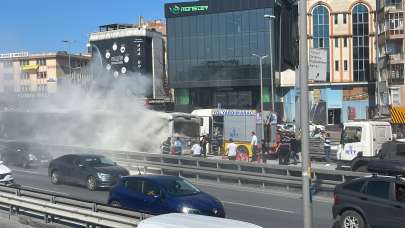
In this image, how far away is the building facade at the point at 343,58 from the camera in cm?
9012

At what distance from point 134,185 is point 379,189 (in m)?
5.94

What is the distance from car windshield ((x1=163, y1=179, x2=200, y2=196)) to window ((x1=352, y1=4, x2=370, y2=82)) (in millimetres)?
79796

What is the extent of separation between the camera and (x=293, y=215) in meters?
16.8

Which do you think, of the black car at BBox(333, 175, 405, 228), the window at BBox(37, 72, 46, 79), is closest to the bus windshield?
the black car at BBox(333, 175, 405, 228)

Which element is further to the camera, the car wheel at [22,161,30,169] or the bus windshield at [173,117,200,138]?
the bus windshield at [173,117,200,138]

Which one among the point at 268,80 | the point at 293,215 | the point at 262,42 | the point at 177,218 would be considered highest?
the point at 262,42

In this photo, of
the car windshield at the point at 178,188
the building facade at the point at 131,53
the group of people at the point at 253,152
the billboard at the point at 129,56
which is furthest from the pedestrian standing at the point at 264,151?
the billboard at the point at 129,56

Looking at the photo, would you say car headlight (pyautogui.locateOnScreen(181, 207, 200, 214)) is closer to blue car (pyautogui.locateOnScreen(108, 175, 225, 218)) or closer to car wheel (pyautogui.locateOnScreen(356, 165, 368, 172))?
blue car (pyautogui.locateOnScreen(108, 175, 225, 218))

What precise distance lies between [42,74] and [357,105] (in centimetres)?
7845

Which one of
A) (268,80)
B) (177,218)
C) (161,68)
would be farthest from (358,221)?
(161,68)

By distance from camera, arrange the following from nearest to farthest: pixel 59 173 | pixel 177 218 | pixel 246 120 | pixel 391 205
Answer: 1. pixel 177 218
2. pixel 391 205
3. pixel 59 173
4. pixel 246 120

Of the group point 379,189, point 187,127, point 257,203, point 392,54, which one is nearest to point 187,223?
point 379,189

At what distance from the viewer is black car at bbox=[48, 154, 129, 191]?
22766 millimetres

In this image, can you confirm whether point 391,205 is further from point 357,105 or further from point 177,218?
point 357,105
